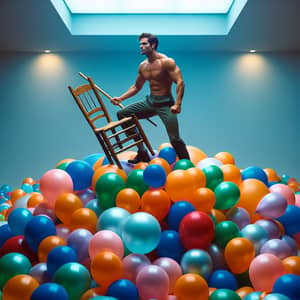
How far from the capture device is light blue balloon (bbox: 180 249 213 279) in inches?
104

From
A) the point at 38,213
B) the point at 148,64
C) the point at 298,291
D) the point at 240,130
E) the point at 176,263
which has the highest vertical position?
the point at 148,64

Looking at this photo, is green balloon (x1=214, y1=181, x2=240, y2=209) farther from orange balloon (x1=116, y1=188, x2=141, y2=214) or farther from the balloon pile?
orange balloon (x1=116, y1=188, x2=141, y2=214)

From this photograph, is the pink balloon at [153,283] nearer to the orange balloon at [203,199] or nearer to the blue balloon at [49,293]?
the blue balloon at [49,293]

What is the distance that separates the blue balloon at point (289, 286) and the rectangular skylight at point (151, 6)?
475 cm

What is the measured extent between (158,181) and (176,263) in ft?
1.97

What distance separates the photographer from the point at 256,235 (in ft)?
9.42

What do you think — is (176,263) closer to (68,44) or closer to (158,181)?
(158,181)

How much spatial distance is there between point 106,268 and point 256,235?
105 cm

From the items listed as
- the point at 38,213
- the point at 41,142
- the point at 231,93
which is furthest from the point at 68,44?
the point at 38,213

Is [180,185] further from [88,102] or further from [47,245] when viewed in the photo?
[88,102]

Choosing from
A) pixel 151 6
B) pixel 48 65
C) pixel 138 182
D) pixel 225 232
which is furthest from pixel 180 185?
pixel 48 65

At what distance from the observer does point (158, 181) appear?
3.00 metres

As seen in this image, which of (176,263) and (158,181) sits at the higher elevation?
(158,181)

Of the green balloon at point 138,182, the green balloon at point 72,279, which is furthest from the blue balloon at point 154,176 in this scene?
the green balloon at point 72,279
